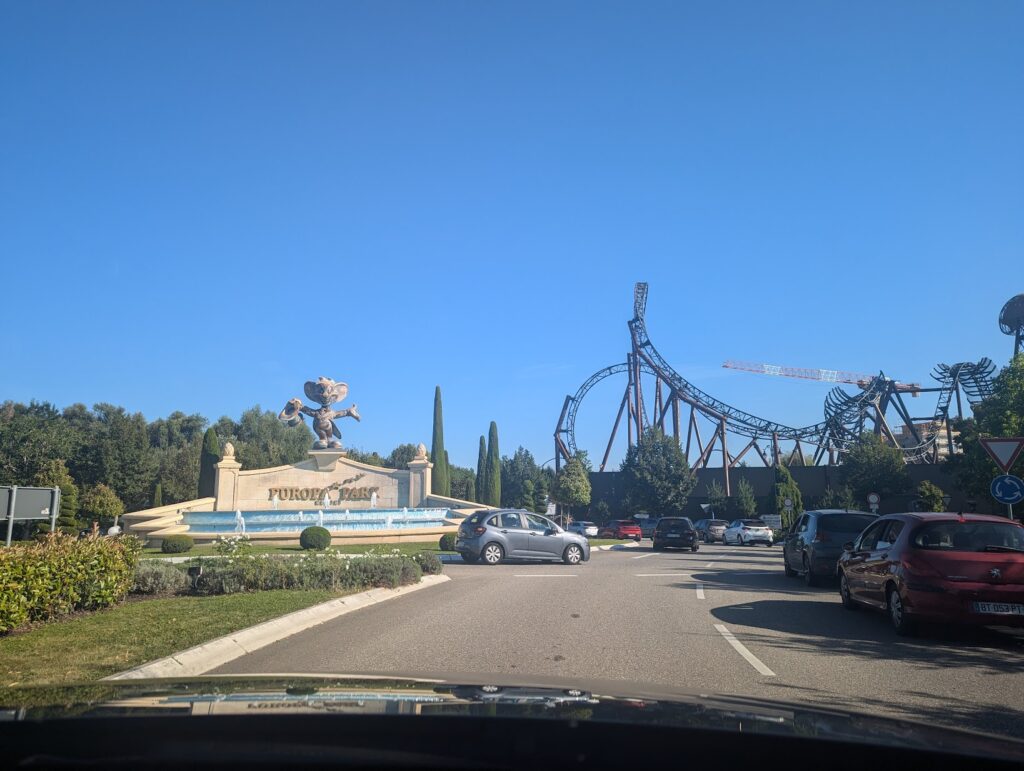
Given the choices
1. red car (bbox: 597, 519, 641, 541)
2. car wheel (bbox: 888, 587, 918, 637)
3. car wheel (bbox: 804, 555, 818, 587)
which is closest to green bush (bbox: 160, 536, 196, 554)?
car wheel (bbox: 804, 555, 818, 587)

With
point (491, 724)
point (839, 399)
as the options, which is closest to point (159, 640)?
point (491, 724)

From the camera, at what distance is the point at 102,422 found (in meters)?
80.9

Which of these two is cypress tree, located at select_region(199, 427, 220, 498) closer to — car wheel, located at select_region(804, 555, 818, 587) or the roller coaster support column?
the roller coaster support column

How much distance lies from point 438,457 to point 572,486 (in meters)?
10.5

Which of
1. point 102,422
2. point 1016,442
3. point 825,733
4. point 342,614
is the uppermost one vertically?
point 102,422

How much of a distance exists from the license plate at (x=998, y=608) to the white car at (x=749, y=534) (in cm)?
3319

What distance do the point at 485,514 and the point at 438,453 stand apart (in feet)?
122

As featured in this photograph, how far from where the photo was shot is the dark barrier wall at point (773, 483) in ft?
191

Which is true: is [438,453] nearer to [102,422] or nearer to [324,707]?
[102,422]

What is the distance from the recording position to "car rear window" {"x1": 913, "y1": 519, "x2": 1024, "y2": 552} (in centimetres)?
976

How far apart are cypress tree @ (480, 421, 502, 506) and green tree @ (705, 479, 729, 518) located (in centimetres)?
1701

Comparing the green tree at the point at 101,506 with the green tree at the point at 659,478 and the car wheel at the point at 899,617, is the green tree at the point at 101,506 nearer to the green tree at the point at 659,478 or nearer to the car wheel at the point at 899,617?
the green tree at the point at 659,478

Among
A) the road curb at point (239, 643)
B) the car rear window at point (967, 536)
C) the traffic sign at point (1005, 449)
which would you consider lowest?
the road curb at point (239, 643)

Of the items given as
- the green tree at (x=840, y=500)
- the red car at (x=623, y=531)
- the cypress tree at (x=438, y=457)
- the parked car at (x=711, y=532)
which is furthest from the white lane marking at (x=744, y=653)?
the cypress tree at (x=438, y=457)
